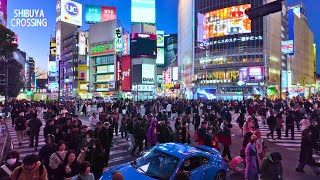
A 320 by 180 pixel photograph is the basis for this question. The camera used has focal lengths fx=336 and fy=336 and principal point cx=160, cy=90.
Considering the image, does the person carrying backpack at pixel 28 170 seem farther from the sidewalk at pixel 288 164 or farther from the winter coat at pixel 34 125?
the winter coat at pixel 34 125

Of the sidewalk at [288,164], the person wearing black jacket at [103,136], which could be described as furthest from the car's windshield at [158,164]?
the person wearing black jacket at [103,136]

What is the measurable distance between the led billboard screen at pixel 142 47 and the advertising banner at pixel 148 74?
333 cm

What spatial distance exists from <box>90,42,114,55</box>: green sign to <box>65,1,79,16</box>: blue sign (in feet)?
148

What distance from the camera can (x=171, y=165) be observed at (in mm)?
8039

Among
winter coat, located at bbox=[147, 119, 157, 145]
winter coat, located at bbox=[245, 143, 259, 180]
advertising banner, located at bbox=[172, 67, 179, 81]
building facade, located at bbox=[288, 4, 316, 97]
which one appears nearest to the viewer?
winter coat, located at bbox=[245, 143, 259, 180]

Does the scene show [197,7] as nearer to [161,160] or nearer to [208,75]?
[208,75]

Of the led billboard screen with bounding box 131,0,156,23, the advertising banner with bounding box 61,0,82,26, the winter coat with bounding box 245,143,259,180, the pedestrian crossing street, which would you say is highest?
the advertising banner with bounding box 61,0,82,26

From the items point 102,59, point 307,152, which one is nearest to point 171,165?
point 307,152

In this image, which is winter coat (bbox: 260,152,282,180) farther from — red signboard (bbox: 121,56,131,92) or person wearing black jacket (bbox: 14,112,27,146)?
red signboard (bbox: 121,56,131,92)

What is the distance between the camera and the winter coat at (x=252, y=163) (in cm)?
910

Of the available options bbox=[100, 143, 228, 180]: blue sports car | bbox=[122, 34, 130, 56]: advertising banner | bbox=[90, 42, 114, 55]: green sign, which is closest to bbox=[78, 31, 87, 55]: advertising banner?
bbox=[90, 42, 114, 55]: green sign

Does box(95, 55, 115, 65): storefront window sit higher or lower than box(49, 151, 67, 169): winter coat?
higher

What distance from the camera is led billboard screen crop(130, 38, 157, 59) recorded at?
100 meters

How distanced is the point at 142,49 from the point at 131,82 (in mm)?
10433
